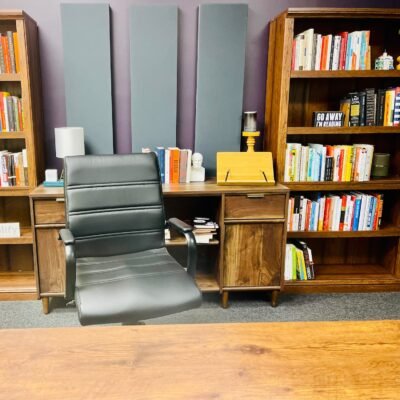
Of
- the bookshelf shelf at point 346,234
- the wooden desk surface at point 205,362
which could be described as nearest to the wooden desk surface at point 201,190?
the bookshelf shelf at point 346,234

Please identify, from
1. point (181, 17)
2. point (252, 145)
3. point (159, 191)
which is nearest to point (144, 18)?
point (181, 17)

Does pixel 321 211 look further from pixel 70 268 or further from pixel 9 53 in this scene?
pixel 9 53

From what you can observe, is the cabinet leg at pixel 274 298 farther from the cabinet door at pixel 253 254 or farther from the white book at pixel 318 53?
the white book at pixel 318 53

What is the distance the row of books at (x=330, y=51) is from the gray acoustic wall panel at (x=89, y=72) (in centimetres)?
122

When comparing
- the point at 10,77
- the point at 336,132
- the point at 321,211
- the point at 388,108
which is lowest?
the point at 321,211

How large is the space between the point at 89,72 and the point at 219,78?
855 mm

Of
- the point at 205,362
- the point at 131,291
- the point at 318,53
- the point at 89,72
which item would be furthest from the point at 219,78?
the point at 205,362

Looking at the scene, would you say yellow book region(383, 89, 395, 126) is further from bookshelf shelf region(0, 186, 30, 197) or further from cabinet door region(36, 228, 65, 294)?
bookshelf shelf region(0, 186, 30, 197)

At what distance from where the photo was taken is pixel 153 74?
2.74m

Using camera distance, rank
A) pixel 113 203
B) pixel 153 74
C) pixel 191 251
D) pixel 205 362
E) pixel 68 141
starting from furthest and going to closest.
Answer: pixel 153 74
pixel 68 141
pixel 113 203
pixel 191 251
pixel 205 362

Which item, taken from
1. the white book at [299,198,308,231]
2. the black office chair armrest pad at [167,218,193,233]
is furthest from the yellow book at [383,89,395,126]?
the black office chair armrest pad at [167,218,193,233]

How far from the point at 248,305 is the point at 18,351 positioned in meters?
1.82

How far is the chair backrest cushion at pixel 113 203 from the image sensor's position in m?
1.99

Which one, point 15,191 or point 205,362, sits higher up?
point 15,191
